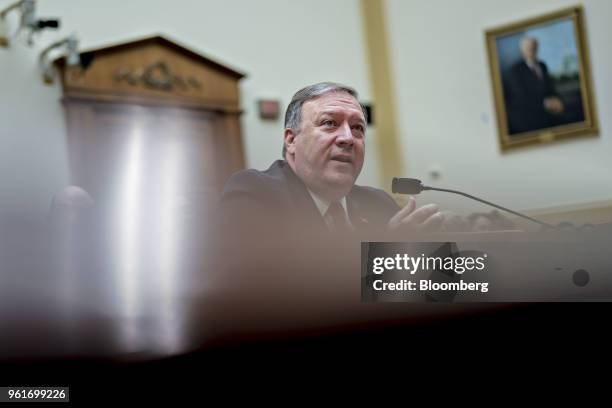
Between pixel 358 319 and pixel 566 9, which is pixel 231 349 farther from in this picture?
pixel 566 9

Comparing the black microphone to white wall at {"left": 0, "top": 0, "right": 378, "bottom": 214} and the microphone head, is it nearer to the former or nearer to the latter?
the microphone head

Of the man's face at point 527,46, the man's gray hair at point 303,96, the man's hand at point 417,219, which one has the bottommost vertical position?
the man's hand at point 417,219

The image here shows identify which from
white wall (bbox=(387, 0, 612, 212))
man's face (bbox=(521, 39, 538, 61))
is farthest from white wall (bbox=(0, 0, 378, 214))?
man's face (bbox=(521, 39, 538, 61))

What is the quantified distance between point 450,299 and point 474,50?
2.15 m

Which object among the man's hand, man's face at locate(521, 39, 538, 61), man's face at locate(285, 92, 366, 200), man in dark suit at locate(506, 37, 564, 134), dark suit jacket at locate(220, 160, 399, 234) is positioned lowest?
the man's hand

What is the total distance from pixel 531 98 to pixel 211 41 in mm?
1603

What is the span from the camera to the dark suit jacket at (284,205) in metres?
0.45

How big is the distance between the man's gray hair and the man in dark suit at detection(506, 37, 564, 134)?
105 cm

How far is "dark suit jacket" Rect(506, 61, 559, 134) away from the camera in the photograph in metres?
1.67

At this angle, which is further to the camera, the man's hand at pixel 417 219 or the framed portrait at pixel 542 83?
the framed portrait at pixel 542 83

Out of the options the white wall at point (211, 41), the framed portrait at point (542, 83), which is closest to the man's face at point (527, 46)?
the framed portrait at point (542, 83)

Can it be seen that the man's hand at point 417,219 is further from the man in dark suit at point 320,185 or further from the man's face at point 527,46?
the man's face at point 527,46

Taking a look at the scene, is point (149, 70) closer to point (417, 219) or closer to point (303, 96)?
point (303, 96)

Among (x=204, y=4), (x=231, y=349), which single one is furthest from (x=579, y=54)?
(x=231, y=349)
